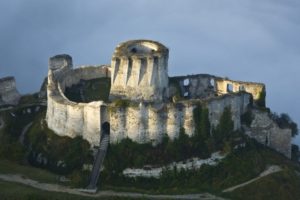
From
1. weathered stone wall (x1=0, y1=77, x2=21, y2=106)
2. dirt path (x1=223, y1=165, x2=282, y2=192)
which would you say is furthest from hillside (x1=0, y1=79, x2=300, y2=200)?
weathered stone wall (x1=0, y1=77, x2=21, y2=106)

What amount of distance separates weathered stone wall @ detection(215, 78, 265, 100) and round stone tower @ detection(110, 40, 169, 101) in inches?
301

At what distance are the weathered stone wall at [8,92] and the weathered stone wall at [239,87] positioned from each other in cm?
1928

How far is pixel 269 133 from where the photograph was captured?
226ft

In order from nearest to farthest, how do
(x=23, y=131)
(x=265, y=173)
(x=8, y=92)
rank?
(x=265, y=173) < (x=23, y=131) < (x=8, y=92)

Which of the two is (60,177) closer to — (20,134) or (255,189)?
(20,134)

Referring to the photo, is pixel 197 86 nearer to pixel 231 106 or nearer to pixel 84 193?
pixel 231 106

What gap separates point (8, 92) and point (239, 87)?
21761mm

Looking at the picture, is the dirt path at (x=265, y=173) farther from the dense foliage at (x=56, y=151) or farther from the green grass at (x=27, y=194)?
the dense foliage at (x=56, y=151)

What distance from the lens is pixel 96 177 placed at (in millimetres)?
60469

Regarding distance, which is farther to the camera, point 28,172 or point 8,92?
point 8,92

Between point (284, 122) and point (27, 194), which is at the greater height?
point (284, 122)

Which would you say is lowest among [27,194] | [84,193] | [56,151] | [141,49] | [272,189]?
[27,194]

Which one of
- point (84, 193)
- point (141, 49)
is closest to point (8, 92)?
point (141, 49)

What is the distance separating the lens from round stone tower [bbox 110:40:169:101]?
6612cm
